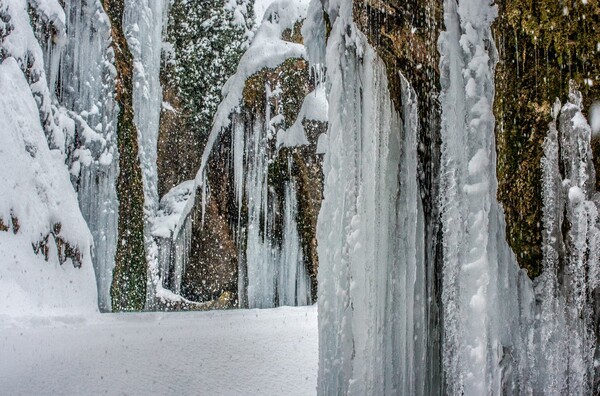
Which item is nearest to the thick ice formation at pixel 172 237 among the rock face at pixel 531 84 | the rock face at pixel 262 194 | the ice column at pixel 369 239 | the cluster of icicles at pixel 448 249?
the rock face at pixel 262 194

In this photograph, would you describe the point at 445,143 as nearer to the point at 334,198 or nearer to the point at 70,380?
the point at 334,198

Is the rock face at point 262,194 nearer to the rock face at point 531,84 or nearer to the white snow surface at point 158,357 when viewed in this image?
the white snow surface at point 158,357

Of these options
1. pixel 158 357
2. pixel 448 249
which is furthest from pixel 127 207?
pixel 448 249

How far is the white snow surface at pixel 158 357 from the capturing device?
10.7 feet

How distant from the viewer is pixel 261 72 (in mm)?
10891

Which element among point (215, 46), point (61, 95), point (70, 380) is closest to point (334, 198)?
point (70, 380)

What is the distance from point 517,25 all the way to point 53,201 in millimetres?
7591

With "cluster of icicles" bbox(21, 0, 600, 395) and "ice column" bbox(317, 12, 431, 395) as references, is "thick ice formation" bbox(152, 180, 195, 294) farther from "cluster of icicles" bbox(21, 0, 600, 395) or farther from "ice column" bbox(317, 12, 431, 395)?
"ice column" bbox(317, 12, 431, 395)

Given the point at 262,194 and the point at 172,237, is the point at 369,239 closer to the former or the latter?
the point at 262,194

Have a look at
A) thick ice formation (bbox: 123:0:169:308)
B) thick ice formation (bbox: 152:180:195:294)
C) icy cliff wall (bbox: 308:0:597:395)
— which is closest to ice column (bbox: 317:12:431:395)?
icy cliff wall (bbox: 308:0:597:395)

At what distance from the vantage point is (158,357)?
435 cm

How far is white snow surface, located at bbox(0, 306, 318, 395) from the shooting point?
327 centimetres

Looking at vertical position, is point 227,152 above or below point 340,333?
above

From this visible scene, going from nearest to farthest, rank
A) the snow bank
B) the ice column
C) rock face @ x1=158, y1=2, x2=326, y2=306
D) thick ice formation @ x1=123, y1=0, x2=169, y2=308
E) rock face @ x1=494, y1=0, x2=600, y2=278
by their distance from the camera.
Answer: rock face @ x1=494, y1=0, x2=600, y2=278 → the ice column → the snow bank → rock face @ x1=158, y1=2, x2=326, y2=306 → thick ice formation @ x1=123, y1=0, x2=169, y2=308
